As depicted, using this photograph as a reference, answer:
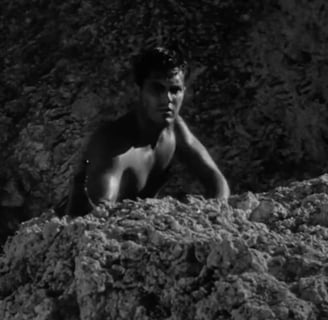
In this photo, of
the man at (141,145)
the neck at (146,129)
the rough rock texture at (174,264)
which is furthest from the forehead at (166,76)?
the rough rock texture at (174,264)

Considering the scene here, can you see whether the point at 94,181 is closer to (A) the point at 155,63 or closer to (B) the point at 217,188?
(A) the point at 155,63

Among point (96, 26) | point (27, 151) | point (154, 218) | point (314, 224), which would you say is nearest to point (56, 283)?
point (154, 218)

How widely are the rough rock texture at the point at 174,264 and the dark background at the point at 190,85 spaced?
3.32 meters

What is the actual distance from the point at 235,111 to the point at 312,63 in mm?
450

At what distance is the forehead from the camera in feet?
17.8

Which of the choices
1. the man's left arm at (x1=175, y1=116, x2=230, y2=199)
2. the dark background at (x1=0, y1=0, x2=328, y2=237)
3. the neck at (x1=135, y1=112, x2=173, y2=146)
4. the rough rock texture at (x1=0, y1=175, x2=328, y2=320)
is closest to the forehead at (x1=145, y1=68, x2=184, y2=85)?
the neck at (x1=135, y1=112, x2=173, y2=146)

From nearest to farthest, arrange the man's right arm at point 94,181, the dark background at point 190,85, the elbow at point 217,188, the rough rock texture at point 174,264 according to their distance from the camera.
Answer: the rough rock texture at point 174,264 → the man's right arm at point 94,181 → the elbow at point 217,188 → the dark background at point 190,85

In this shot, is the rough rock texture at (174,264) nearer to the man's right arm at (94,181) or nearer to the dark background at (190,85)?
the man's right arm at (94,181)

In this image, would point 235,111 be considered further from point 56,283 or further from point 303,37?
point 56,283

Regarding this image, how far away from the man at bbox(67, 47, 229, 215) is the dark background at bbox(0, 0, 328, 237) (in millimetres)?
2156

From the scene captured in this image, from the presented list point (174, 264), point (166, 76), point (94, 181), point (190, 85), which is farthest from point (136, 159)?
point (190, 85)

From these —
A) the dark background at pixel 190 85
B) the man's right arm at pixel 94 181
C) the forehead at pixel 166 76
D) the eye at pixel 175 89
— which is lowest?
the dark background at pixel 190 85

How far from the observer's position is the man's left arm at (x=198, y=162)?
579cm

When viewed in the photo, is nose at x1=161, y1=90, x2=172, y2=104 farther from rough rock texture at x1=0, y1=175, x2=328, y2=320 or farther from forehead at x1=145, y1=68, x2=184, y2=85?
rough rock texture at x1=0, y1=175, x2=328, y2=320
